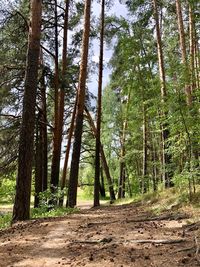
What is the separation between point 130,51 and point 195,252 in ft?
56.3

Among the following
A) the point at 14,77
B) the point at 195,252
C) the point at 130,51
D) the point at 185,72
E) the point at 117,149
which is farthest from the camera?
the point at 117,149

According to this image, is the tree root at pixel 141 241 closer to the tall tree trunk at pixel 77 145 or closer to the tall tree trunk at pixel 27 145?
the tall tree trunk at pixel 27 145

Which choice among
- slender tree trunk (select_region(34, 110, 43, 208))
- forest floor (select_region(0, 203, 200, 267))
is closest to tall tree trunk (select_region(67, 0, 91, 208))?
slender tree trunk (select_region(34, 110, 43, 208))

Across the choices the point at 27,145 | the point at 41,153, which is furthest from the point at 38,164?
the point at 27,145

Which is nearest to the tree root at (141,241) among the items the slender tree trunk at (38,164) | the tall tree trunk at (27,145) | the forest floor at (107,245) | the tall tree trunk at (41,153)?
the forest floor at (107,245)

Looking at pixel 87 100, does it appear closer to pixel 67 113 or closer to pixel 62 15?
pixel 67 113

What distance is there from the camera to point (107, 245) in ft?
18.8

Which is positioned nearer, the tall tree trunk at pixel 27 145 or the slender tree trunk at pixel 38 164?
the tall tree trunk at pixel 27 145

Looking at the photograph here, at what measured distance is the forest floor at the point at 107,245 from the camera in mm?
4848

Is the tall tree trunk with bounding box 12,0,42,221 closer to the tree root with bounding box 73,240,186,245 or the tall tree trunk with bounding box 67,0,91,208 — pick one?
the tree root with bounding box 73,240,186,245

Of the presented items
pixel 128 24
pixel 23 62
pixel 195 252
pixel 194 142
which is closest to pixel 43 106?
pixel 23 62

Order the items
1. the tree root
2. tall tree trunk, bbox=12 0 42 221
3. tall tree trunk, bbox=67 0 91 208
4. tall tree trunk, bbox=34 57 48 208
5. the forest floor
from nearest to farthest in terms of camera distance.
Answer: the forest floor → the tree root → tall tree trunk, bbox=12 0 42 221 → tall tree trunk, bbox=67 0 91 208 → tall tree trunk, bbox=34 57 48 208

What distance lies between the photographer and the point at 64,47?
17.7 meters

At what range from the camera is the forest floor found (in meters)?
4.85
